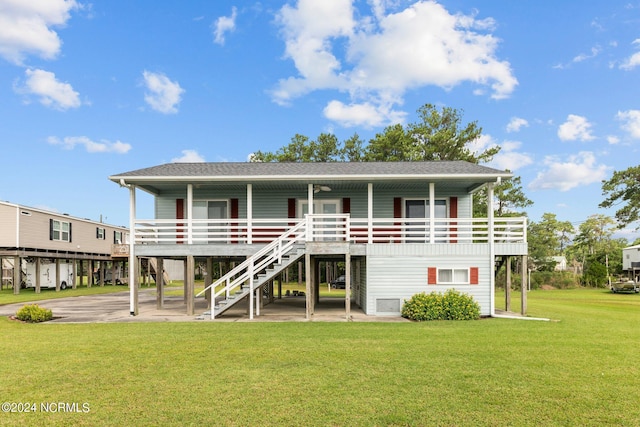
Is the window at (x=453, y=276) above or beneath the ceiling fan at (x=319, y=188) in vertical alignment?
beneath

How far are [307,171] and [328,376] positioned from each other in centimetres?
1024

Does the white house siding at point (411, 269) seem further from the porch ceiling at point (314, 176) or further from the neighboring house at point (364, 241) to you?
the porch ceiling at point (314, 176)

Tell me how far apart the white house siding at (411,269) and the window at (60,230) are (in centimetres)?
2715

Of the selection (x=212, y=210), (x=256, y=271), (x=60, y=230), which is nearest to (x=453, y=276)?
(x=256, y=271)

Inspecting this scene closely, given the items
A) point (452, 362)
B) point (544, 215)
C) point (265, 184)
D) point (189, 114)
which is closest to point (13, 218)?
point (189, 114)

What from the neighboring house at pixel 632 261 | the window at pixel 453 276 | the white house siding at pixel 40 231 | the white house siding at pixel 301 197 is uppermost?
the white house siding at pixel 301 197

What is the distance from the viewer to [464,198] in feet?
61.7

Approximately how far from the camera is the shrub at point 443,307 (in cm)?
1472

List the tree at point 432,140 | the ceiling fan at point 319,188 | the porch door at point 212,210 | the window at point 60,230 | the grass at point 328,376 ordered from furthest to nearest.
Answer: the tree at point 432,140 < the window at point 60,230 < the porch door at point 212,210 < the ceiling fan at point 319,188 < the grass at point 328,376

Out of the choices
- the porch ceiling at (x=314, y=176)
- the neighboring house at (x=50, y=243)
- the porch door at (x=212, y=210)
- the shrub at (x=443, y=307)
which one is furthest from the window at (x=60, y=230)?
the shrub at (x=443, y=307)

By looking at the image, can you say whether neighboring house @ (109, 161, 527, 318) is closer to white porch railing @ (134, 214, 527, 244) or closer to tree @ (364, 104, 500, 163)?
white porch railing @ (134, 214, 527, 244)

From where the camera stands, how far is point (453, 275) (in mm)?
15977

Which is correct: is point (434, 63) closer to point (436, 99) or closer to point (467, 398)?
point (436, 99)

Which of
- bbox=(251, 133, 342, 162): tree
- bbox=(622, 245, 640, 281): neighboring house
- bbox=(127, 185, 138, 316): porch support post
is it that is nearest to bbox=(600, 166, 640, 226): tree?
bbox=(622, 245, 640, 281): neighboring house
